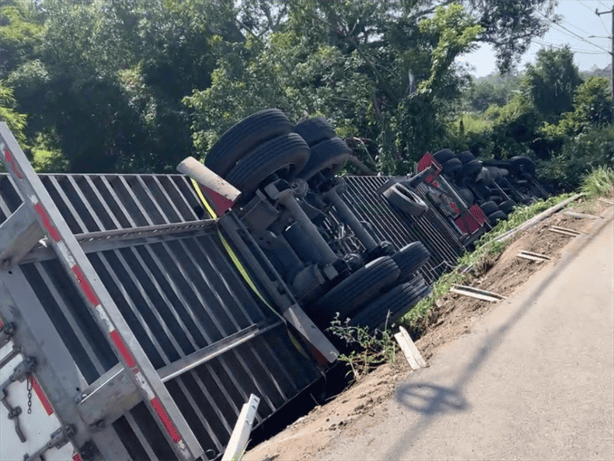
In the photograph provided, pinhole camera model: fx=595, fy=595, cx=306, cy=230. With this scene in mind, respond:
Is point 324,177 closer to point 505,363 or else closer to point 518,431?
point 505,363

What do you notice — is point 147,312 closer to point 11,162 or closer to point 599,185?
point 11,162

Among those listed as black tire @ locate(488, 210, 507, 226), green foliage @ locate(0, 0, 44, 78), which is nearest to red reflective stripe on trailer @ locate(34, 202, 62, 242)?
black tire @ locate(488, 210, 507, 226)

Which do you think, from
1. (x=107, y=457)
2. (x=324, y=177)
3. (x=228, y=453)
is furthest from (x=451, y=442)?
(x=324, y=177)

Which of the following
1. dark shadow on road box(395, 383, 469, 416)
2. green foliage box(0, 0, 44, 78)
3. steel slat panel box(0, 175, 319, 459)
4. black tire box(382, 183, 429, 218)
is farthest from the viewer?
green foliage box(0, 0, 44, 78)

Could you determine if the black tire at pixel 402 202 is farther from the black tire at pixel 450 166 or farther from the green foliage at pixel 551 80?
the green foliage at pixel 551 80

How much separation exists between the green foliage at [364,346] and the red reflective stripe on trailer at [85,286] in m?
2.86

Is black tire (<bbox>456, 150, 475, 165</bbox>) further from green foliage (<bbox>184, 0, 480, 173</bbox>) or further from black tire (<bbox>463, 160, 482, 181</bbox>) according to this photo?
green foliage (<bbox>184, 0, 480, 173</bbox>)

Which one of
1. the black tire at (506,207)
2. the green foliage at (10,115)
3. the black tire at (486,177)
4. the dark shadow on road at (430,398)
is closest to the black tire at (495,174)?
the black tire at (486,177)

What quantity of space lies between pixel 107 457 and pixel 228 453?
90cm

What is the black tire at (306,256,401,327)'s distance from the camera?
652cm

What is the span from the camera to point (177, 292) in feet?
18.7

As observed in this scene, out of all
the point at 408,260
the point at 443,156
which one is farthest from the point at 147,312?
the point at 443,156

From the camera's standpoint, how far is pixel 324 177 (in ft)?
27.4

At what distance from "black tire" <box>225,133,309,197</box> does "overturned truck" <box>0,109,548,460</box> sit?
16mm
